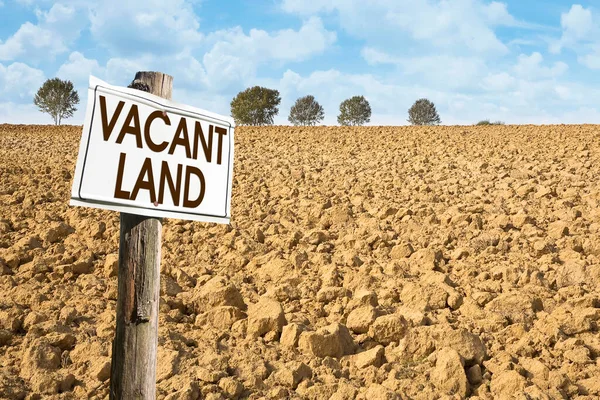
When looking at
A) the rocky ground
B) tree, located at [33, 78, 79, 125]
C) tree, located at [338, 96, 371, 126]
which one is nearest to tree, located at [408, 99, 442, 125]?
tree, located at [338, 96, 371, 126]

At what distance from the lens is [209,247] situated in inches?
246

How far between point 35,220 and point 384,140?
29.5ft

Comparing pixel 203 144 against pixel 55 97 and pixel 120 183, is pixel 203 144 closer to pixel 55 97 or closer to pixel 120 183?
pixel 120 183

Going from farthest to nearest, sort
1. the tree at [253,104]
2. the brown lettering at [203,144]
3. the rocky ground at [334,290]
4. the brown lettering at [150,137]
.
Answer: the tree at [253,104]
the rocky ground at [334,290]
the brown lettering at [203,144]
the brown lettering at [150,137]

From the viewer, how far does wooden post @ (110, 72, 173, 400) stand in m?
2.69

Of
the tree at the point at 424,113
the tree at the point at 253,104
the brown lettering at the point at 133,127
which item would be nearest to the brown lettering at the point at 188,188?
the brown lettering at the point at 133,127

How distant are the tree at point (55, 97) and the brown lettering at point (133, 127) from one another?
41492mm

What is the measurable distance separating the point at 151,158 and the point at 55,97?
41.7 metres

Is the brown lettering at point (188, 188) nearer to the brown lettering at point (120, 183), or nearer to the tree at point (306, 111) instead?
the brown lettering at point (120, 183)

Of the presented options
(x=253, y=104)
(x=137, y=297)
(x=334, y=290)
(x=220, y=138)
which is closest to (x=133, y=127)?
(x=220, y=138)

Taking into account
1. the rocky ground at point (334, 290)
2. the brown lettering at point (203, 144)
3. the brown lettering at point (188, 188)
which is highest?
the brown lettering at point (203, 144)

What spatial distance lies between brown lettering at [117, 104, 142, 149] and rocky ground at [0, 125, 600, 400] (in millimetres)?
1823

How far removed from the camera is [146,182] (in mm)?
2463

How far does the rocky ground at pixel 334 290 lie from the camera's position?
3.91 m
